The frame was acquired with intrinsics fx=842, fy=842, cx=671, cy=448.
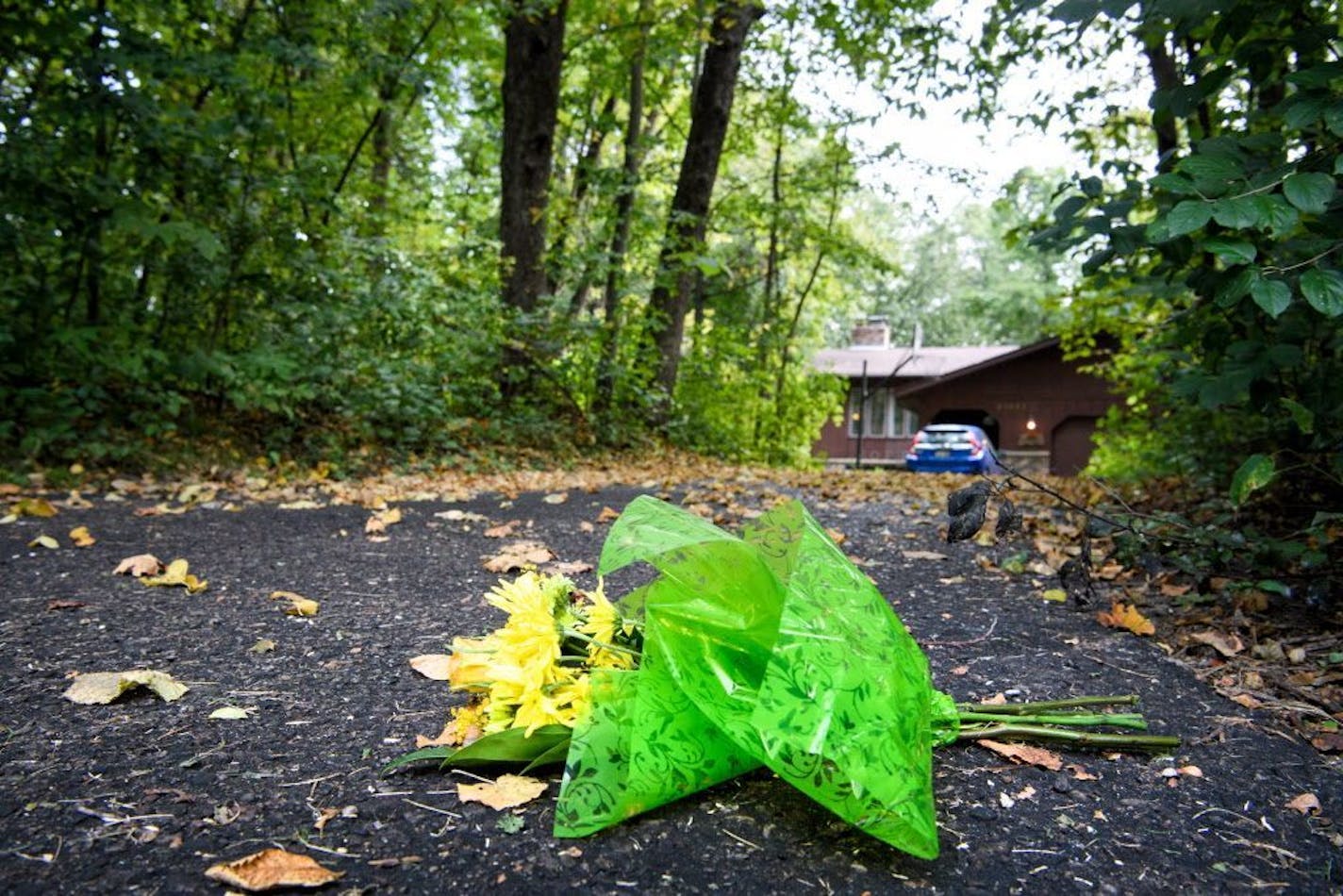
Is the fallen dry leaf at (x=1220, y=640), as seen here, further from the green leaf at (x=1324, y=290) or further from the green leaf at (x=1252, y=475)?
the green leaf at (x=1324, y=290)

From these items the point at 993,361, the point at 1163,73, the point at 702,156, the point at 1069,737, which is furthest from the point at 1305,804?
the point at 993,361

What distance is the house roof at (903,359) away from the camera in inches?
1141

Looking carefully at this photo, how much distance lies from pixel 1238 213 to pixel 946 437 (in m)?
18.8

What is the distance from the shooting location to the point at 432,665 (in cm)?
221

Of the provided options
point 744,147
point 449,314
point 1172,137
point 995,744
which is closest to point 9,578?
point 995,744

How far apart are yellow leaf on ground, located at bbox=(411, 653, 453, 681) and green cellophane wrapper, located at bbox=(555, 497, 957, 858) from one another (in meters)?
0.80

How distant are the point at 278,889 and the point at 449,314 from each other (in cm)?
668

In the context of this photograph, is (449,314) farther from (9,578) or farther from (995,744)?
(995,744)

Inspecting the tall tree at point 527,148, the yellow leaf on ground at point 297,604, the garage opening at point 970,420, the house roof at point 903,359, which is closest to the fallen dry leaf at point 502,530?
the yellow leaf on ground at point 297,604

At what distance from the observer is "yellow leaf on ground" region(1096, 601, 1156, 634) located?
111 inches

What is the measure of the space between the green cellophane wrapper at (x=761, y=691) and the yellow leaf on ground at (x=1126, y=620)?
168 centimetres

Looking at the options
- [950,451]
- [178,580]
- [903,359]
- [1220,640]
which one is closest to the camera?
[1220,640]

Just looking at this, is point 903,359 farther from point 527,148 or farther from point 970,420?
point 527,148

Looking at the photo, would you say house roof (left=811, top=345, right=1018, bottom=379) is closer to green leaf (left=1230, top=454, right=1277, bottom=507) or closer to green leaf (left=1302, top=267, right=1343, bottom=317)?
green leaf (left=1230, top=454, right=1277, bottom=507)
